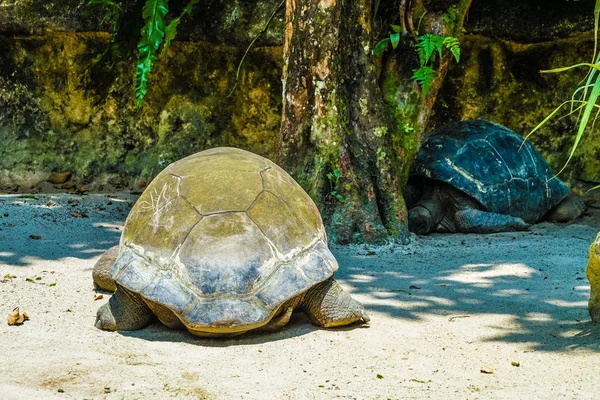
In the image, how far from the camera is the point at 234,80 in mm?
8805

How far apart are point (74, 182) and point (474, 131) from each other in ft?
14.8

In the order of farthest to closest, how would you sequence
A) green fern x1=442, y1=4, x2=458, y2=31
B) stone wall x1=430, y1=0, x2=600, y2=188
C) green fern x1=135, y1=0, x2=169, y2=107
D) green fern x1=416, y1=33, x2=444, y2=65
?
stone wall x1=430, y1=0, x2=600, y2=188, green fern x1=135, y1=0, x2=169, y2=107, green fern x1=442, y1=4, x2=458, y2=31, green fern x1=416, y1=33, x2=444, y2=65

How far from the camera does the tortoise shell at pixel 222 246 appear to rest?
4.00 metres

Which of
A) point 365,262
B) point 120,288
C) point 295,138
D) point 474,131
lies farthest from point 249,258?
point 474,131

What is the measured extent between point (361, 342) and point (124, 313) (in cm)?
132

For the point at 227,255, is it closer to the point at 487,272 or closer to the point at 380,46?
the point at 487,272

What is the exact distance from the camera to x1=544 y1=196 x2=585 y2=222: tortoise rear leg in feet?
27.5

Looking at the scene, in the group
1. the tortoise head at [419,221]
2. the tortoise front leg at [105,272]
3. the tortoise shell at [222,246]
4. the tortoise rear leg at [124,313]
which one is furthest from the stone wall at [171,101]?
the tortoise rear leg at [124,313]

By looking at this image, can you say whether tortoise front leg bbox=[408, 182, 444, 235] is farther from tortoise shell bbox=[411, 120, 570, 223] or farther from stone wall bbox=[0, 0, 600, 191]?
stone wall bbox=[0, 0, 600, 191]

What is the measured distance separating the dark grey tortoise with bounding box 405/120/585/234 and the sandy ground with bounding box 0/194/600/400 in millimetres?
1474

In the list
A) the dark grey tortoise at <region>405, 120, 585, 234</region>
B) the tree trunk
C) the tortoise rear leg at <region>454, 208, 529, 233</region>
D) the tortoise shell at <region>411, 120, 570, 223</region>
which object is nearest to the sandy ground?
the tree trunk

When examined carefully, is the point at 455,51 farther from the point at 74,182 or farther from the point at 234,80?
the point at 74,182

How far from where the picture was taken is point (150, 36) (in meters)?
7.44

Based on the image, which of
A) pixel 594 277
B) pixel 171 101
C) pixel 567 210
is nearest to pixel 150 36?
pixel 171 101
